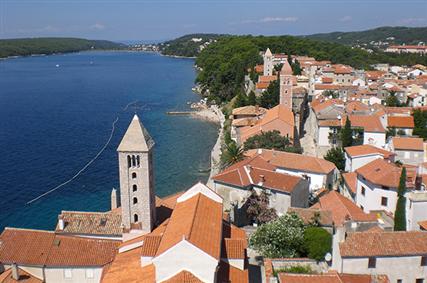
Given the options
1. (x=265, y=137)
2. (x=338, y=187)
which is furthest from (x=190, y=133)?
(x=338, y=187)

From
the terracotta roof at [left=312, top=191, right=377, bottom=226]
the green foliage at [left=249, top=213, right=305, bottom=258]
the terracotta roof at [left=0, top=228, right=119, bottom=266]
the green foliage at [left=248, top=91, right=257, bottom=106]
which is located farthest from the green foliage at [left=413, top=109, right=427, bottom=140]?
the terracotta roof at [left=0, top=228, right=119, bottom=266]

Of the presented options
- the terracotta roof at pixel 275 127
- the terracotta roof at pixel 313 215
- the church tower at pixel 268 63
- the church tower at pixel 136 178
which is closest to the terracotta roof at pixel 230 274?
the terracotta roof at pixel 313 215

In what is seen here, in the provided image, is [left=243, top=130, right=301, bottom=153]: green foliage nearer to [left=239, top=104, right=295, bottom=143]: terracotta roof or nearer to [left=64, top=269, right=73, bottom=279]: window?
[left=239, top=104, right=295, bottom=143]: terracotta roof

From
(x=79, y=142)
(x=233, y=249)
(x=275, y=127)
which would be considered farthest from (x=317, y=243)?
(x=79, y=142)

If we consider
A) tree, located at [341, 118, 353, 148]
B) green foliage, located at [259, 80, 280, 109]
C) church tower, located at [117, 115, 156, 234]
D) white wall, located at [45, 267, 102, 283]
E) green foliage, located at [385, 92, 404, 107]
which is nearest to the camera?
white wall, located at [45, 267, 102, 283]

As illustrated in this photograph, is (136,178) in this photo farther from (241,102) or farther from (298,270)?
(241,102)

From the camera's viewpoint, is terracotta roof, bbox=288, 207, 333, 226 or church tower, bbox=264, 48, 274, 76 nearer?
terracotta roof, bbox=288, 207, 333, 226
